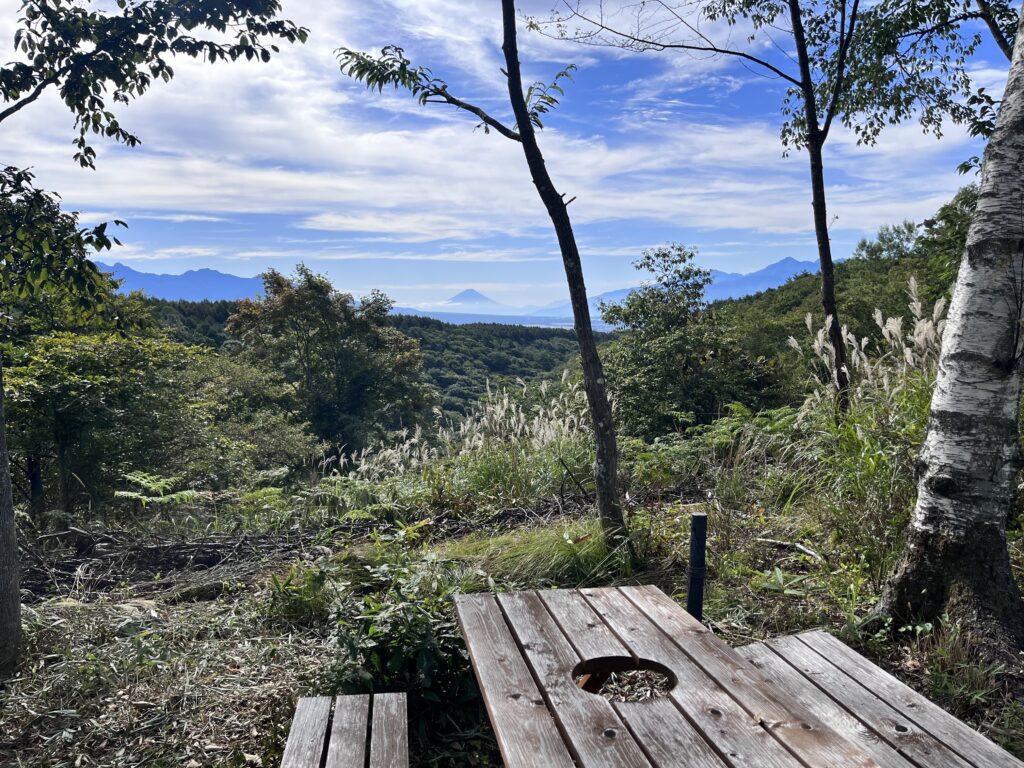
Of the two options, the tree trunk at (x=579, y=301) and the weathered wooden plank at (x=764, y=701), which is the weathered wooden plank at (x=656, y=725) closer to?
the weathered wooden plank at (x=764, y=701)

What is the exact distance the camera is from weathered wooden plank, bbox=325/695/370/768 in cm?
197

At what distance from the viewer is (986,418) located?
9.53ft

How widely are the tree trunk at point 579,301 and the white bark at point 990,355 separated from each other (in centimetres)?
165

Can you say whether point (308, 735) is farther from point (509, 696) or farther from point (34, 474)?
point (34, 474)

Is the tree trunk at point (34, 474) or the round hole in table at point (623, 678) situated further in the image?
the tree trunk at point (34, 474)

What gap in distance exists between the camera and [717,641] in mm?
2107

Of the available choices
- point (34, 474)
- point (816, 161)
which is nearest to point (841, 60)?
point (816, 161)

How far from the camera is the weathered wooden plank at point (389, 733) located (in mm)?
1967

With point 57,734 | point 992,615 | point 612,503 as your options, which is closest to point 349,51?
point 612,503

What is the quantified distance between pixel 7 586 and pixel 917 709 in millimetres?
3596

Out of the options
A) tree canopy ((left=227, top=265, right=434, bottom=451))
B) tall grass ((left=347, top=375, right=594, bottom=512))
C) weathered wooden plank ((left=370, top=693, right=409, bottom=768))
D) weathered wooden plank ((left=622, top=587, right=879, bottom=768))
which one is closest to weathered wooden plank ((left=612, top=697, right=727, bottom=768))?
weathered wooden plank ((left=622, top=587, right=879, bottom=768))

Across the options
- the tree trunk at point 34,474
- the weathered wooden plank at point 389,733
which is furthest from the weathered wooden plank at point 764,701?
the tree trunk at point 34,474

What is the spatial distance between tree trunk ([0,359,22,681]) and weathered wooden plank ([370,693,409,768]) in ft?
6.52

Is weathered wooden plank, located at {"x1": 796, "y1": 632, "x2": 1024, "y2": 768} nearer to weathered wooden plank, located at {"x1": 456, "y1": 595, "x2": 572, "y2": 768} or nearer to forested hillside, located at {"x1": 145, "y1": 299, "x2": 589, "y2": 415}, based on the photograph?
weathered wooden plank, located at {"x1": 456, "y1": 595, "x2": 572, "y2": 768}
